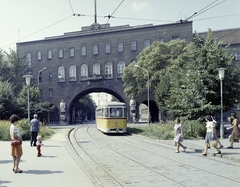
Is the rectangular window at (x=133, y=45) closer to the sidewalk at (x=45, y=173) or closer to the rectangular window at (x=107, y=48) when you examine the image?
the rectangular window at (x=107, y=48)

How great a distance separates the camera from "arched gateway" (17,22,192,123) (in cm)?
5731

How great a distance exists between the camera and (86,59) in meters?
60.2

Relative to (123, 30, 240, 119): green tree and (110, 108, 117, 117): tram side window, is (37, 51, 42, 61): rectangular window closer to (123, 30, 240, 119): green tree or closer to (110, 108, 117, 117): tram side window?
(110, 108, 117, 117): tram side window

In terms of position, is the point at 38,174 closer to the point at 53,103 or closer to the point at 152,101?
the point at 152,101

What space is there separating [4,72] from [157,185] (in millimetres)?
56175

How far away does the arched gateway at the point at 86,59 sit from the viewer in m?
57.3

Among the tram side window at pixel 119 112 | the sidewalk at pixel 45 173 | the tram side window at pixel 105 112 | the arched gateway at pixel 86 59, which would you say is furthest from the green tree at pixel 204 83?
the arched gateway at pixel 86 59

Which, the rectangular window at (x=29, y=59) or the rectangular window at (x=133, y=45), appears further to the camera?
the rectangular window at (x=29, y=59)

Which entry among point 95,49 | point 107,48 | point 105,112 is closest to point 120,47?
point 107,48

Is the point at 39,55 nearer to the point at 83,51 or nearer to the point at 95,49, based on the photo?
the point at 83,51

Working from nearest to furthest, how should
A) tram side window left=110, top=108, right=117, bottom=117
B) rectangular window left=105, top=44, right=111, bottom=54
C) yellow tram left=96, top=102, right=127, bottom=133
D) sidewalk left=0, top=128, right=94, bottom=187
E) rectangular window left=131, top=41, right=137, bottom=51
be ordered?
sidewalk left=0, top=128, right=94, bottom=187, yellow tram left=96, top=102, right=127, bottom=133, tram side window left=110, top=108, right=117, bottom=117, rectangular window left=131, top=41, right=137, bottom=51, rectangular window left=105, top=44, right=111, bottom=54

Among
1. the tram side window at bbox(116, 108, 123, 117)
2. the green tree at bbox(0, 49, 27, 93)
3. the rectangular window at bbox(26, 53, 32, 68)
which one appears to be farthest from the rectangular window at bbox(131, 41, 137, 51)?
the tram side window at bbox(116, 108, 123, 117)

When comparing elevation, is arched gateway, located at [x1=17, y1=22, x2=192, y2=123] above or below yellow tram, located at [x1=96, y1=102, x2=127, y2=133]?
above

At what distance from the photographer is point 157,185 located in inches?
325
